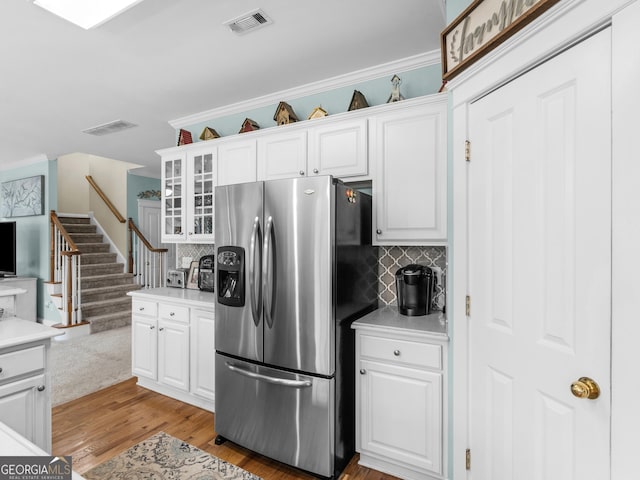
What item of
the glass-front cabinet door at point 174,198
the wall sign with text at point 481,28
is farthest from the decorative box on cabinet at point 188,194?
the wall sign with text at point 481,28

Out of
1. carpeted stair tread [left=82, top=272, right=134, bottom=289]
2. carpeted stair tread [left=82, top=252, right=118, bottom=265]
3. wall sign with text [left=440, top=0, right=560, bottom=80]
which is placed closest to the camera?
wall sign with text [left=440, top=0, right=560, bottom=80]

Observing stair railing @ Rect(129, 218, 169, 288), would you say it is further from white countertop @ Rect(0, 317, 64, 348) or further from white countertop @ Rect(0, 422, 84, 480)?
white countertop @ Rect(0, 422, 84, 480)

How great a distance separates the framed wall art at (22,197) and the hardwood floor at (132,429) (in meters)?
3.96

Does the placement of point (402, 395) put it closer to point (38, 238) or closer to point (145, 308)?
point (145, 308)

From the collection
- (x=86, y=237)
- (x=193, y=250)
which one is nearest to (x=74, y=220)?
(x=86, y=237)

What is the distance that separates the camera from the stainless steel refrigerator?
6.59 ft

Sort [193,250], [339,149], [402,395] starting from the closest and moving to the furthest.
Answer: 1. [402,395]
2. [339,149]
3. [193,250]

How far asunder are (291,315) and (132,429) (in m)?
1.63

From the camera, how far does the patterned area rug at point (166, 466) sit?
2059mm

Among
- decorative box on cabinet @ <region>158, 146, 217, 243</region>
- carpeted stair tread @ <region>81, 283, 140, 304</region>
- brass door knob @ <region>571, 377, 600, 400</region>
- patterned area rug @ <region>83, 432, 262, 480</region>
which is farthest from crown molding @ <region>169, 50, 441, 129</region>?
carpeted stair tread @ <region>81, 283, 140, 304</region>

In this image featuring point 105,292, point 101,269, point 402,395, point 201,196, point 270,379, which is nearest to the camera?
point 402,395

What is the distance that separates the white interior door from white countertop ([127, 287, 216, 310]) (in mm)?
1953

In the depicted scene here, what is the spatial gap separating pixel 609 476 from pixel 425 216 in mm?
1501

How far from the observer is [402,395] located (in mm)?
2023
